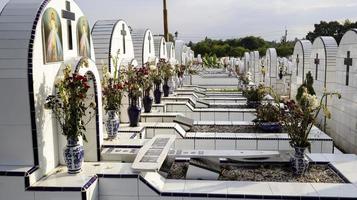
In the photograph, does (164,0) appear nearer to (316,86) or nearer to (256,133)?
(316,86)

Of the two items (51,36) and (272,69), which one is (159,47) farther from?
(51,36)

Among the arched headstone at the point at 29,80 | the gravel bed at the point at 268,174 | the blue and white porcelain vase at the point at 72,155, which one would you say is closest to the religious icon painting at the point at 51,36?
the arched headstone at the point at 29,80

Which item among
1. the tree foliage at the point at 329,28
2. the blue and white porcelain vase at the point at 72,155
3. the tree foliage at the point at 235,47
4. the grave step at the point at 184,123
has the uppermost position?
the tree foliage at the point at 329,28

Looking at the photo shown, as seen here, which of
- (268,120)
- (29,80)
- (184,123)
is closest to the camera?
(29,80)

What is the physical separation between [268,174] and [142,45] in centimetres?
718

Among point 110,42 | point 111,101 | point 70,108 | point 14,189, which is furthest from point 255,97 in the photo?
point 14,189

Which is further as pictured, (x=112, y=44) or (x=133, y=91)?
(x=112, y=44)

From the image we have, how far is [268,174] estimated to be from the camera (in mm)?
5574

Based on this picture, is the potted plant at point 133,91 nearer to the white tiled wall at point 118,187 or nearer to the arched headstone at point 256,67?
the white tiled wall at point 118,187

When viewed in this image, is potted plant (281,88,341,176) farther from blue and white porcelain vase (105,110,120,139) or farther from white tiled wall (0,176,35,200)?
white tiled wall (0,176,35,200)

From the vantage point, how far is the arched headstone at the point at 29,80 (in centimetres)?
464

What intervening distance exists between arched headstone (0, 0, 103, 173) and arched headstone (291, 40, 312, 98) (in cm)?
1107

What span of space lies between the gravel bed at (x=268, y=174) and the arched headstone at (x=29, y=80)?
1.85m

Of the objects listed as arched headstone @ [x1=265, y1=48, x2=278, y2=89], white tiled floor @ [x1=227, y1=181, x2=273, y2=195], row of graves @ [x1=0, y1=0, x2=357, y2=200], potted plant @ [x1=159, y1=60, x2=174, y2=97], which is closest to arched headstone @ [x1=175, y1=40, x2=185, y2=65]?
arched headstone @ [x1=265, y1=48, x2=278, y2=89]
